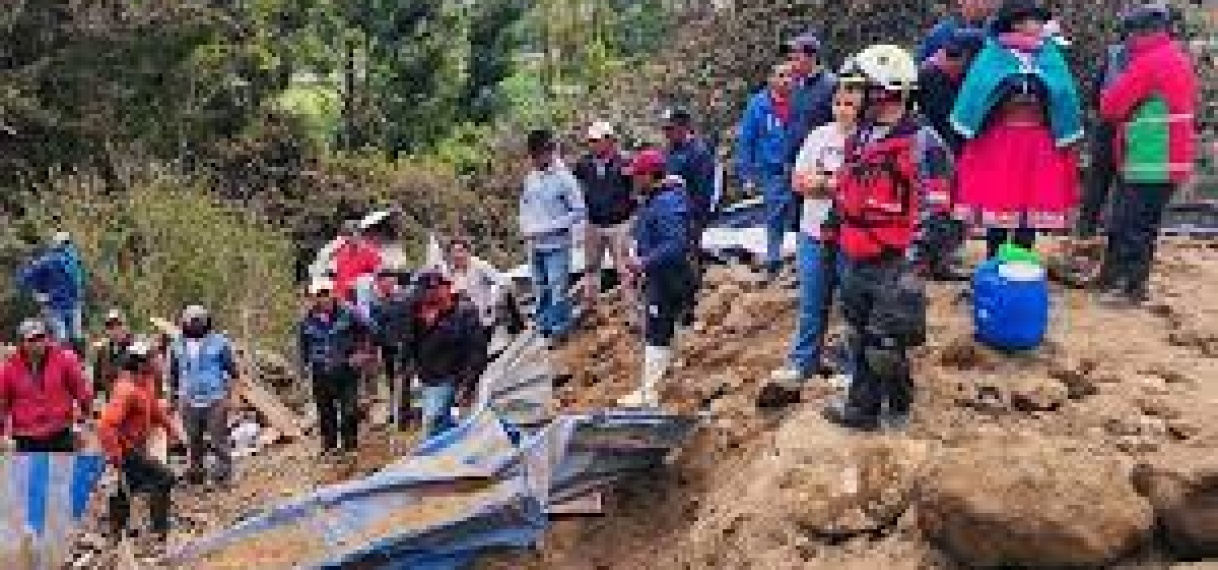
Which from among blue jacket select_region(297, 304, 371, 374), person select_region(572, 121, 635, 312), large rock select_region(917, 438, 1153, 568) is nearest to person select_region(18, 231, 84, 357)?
blue jacket select_region(297, 304, 371, 374)

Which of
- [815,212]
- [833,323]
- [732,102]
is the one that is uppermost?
[732,102]

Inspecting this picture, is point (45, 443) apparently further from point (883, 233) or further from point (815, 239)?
point (883, 233)

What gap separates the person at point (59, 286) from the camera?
13008 millimetres

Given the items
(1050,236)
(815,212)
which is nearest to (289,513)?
(815,212)

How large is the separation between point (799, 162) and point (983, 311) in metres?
1.06

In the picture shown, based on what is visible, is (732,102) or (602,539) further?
(732,102)

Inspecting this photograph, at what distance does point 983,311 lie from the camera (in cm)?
774

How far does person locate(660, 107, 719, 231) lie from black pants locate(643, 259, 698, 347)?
1143 millimetres

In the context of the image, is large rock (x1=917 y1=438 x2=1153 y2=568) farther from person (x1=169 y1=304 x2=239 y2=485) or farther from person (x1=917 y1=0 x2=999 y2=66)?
person (x1=169 y1=304 x2=239 y2=485)

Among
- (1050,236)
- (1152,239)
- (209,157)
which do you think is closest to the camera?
(1152,239)

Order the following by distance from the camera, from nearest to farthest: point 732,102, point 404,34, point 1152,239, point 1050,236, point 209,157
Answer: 1. point 1152,239
2. point 1050,236
3. point 732,102
4. point 209,157
5. point 404,34

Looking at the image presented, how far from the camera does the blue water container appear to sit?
24.9ft

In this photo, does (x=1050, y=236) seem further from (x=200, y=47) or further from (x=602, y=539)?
(x=200, y=47)

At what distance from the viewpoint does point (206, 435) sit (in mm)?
11938
